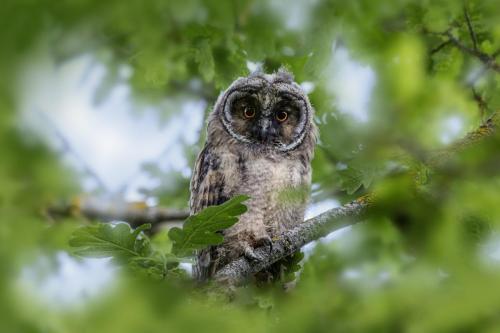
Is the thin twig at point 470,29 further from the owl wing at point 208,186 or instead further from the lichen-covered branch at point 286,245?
the owl wing at point 208,186

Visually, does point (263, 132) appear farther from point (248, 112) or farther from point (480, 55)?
point (480, 55)

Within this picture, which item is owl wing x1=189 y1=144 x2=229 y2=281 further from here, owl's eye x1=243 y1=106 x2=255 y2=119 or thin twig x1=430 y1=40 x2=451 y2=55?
thin twig x1=430 y1=40 x2=451 y2=55

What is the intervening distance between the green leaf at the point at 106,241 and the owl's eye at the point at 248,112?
2.56 m

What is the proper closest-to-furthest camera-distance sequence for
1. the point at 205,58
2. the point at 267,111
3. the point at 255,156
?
1. the point at 205,58
2. the point at 255,156
3. the point at 267,111

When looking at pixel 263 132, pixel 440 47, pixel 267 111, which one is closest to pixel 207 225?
pixel 440 47

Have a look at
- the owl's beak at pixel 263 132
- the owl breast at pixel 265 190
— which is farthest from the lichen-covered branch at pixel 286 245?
the owl's beak at pixel 263 132

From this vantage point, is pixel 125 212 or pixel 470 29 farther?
pixel 125 212

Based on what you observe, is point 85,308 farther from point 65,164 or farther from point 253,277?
point 253,277

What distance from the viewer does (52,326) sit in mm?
818

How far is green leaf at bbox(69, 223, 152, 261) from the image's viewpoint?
1.88m

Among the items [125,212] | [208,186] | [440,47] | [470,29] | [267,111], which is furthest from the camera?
[125,212]

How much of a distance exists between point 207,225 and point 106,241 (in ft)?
1.02

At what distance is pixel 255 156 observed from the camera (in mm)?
4199

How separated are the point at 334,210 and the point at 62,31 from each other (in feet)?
5.63
